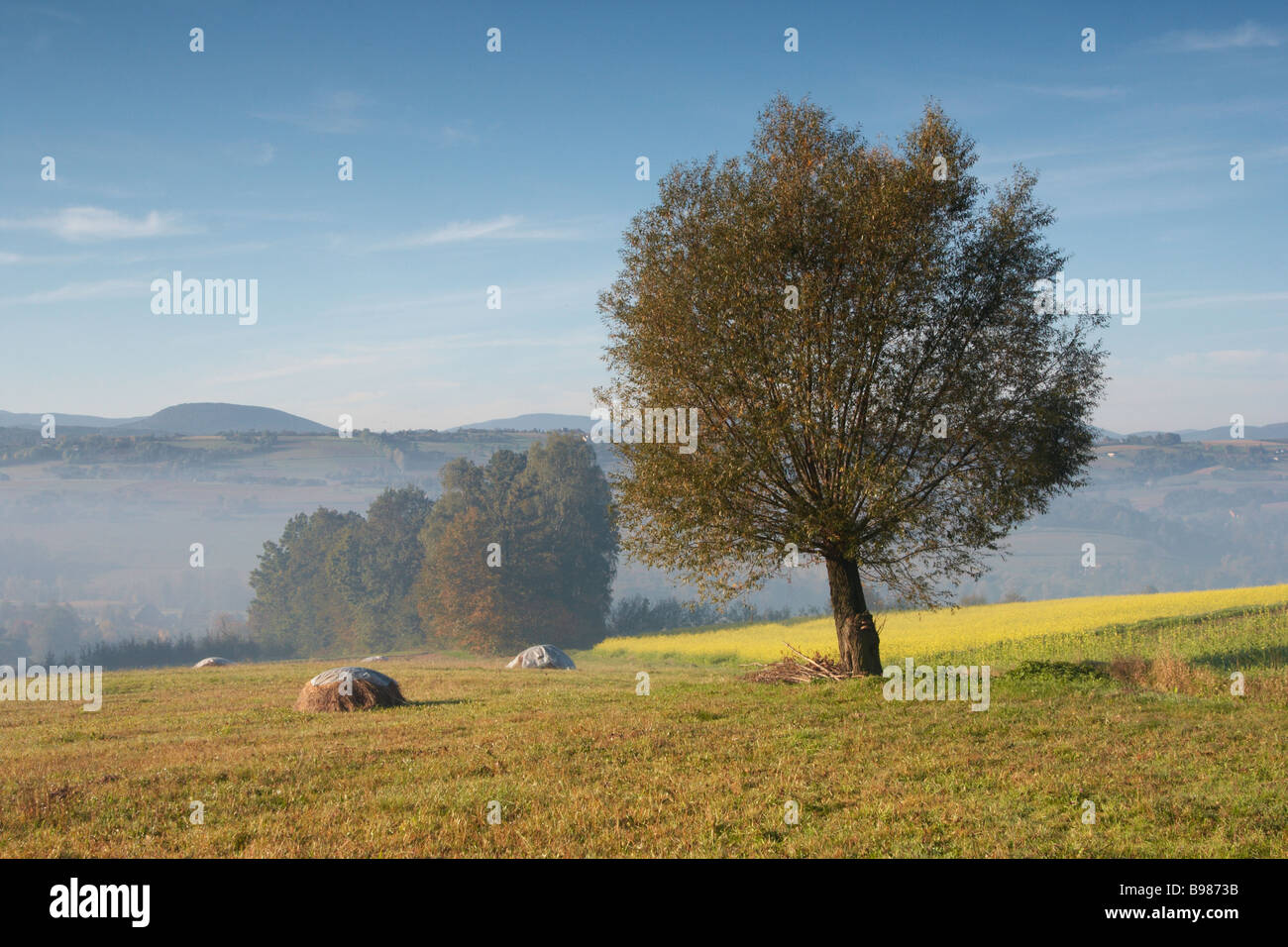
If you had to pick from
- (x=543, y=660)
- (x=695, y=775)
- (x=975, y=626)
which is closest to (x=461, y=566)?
(x=543, y=660)

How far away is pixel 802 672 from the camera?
2803 cm

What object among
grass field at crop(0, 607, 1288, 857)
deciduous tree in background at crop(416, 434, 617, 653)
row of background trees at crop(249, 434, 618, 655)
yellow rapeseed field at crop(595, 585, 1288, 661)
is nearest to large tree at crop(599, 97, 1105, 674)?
grass field at crop(0, 607, 1288, 857)

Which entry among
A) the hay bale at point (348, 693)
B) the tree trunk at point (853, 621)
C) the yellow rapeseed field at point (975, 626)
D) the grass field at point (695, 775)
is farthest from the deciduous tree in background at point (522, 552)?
the grass field at point (695, 775)

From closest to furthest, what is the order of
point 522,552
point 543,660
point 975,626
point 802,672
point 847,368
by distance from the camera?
point 847,368 < point 802,672 < point 543,660 < point 975,626 < point 522,552

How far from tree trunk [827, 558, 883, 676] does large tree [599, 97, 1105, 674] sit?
0.30 ft

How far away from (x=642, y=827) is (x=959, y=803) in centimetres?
453

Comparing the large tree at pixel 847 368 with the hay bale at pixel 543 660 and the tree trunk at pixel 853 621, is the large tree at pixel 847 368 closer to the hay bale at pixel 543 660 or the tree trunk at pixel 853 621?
the tree trunk at pixel 853 621

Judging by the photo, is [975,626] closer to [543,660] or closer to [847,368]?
[543,660]

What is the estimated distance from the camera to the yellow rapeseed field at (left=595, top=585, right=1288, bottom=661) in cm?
4478

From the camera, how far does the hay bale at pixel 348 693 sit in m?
24.8

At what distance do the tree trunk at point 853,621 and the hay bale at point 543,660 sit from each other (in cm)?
2596

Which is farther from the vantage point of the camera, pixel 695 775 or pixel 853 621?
pixel 853 621

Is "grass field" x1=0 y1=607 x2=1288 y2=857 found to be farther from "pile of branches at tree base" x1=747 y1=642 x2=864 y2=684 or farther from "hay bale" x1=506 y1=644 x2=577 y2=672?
"hay bale" x1=506 y1=644 x2=577 y2=672

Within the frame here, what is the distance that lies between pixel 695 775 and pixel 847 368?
13230mm
